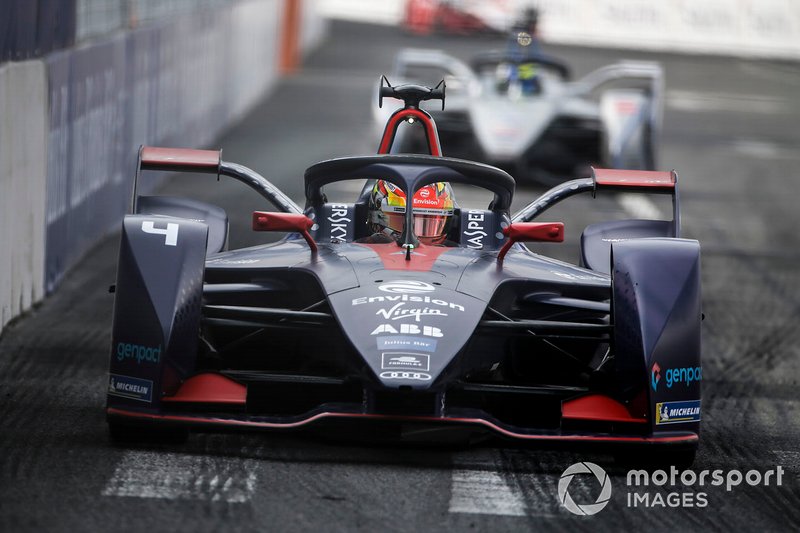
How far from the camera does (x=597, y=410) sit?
6340 mm

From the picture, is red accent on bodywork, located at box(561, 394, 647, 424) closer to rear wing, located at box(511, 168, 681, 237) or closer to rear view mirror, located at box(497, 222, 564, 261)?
rear view mirror, located at box(497, 222, 564, 261)

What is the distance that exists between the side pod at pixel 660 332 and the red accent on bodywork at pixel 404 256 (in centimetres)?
86

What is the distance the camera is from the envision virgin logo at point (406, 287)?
6.50m

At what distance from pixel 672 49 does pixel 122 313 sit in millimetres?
35703

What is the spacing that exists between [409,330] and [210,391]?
86cm

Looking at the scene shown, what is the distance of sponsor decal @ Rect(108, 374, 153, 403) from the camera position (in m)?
6.22

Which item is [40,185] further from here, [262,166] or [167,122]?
[262,166]

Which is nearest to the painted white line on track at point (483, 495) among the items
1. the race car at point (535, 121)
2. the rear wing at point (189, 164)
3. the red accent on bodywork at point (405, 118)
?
the rear wing at point (189, 164)

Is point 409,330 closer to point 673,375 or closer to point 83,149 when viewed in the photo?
point 673,375

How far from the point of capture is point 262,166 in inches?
712

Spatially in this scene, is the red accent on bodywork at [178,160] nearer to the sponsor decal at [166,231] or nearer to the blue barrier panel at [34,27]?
the sponsor decal at [166,231]

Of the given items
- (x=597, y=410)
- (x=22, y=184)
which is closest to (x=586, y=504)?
(x=597, y=410)

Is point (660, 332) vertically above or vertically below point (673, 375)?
above

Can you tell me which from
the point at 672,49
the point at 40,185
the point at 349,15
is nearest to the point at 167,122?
the point at 40,185
